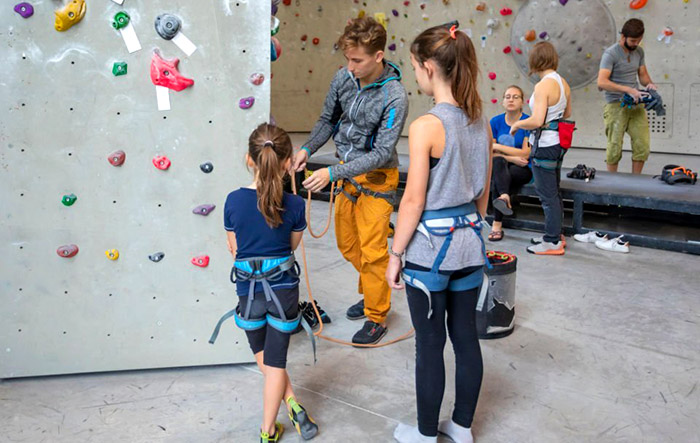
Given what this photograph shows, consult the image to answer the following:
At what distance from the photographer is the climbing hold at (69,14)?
276cm

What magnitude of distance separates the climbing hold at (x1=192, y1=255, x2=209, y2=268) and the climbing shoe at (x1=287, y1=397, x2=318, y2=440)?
0.83 m

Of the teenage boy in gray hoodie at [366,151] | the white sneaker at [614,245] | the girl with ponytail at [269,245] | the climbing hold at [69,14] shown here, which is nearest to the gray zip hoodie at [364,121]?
the teenage boy in gray hoodie at [366,151]

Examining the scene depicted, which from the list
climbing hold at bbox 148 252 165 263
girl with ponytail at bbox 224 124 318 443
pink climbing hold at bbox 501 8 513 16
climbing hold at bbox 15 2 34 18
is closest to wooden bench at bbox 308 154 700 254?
climbing hold at bbox 148 252 165 263

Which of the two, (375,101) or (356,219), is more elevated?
(375,101)

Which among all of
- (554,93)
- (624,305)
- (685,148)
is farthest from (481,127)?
(685,148)

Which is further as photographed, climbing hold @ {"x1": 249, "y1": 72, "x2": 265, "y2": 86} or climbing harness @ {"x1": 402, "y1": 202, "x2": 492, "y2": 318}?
climbing hold @ {"x1": 249, "y1": 72, "x2": 265, "y2": 86}

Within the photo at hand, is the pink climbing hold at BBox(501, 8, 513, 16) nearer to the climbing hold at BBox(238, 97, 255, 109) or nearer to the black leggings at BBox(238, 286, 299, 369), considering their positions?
the climbing hold at BBox(238, 97, 255, 109)

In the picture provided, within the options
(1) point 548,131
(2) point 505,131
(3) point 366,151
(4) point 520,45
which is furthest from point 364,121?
(4) point 520,45

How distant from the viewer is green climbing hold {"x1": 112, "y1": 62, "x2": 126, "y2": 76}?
2.87 meters

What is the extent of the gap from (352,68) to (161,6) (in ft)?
3.08

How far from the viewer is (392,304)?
4.22 meters

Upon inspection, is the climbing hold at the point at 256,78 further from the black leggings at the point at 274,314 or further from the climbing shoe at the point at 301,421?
the climbing shoe at the point at 301,421

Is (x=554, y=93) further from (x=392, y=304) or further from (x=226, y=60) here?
(x=226, y=60)

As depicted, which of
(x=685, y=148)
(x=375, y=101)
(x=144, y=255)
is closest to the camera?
(x=144, y=255)
